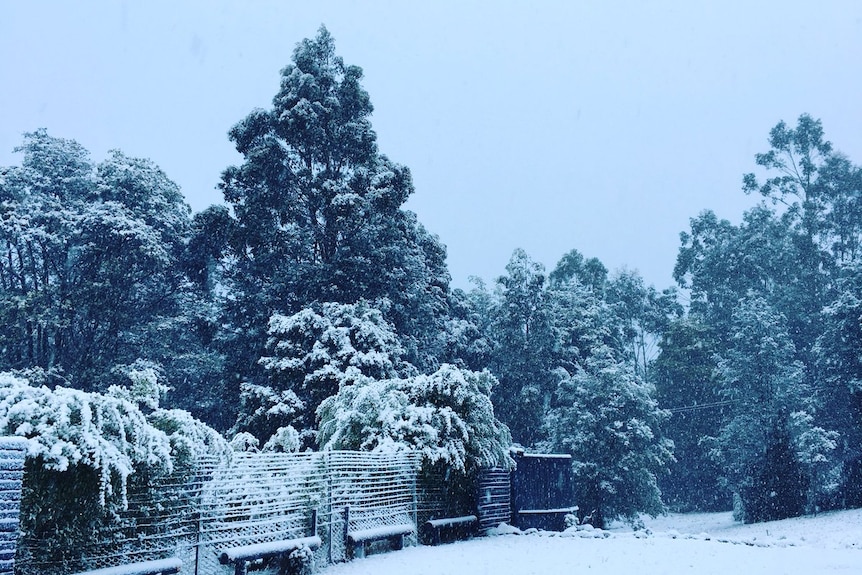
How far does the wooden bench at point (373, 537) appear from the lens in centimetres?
1110

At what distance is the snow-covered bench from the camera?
845 cm

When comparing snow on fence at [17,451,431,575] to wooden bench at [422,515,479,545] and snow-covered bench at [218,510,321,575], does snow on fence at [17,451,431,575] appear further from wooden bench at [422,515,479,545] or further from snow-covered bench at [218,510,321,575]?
wooden bench at [422,515,479,545]

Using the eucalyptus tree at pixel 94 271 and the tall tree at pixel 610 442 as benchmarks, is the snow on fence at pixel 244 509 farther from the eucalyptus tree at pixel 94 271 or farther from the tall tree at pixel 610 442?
the tall tree at pixel 610 442

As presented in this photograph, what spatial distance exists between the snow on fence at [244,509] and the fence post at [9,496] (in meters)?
2.21

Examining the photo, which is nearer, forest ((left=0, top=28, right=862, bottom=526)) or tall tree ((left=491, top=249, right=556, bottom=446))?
forest ((left=0, top=28, right=862, bottom=526))

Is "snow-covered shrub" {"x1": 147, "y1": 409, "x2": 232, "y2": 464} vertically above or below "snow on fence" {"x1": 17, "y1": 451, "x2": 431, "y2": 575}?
above

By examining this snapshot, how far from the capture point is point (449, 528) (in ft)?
45.9

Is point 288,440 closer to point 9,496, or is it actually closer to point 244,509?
point 244,509

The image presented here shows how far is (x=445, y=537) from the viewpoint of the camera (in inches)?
553

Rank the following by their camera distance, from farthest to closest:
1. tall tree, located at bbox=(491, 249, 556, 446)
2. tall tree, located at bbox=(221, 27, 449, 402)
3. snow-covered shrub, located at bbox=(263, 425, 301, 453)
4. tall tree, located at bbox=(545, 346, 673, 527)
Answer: tall tree, located at bbox=(491, 249, 556, 446)
tall tree, located at bbox=(545, 346, 673, 527)
tall tree, located at bbox=(221, 27, 449, 402)
snow-covered shrub, located at bbox=(263, 425, 301, 453)

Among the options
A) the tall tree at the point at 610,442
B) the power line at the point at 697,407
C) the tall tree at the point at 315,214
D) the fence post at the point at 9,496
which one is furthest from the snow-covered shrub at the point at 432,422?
the power line at the point at 697,407

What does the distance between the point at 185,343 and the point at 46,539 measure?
75.5ft

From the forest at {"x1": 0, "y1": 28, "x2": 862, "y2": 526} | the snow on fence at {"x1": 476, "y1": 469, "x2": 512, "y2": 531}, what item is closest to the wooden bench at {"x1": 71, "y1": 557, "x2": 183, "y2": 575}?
the snow on fence at {"x1": 476, "y1": 469, "x2": 512, "y2": 531}

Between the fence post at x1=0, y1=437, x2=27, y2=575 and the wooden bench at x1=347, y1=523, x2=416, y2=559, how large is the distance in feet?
22.1
